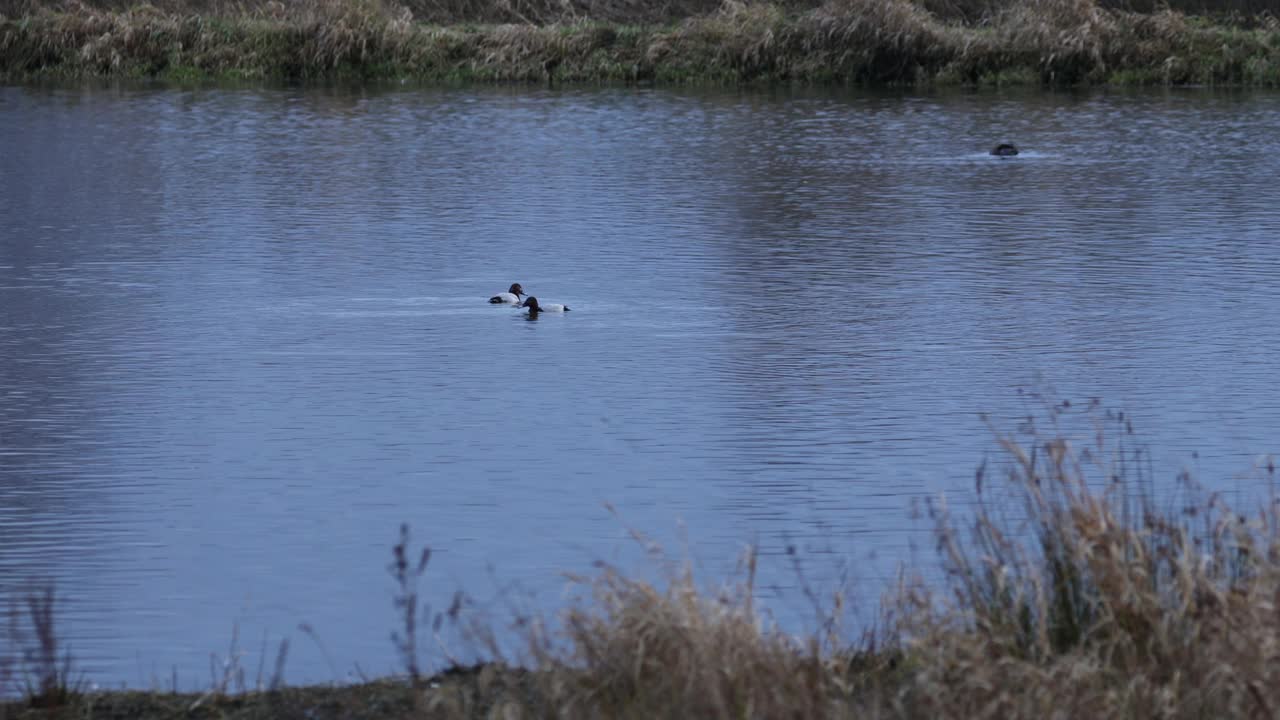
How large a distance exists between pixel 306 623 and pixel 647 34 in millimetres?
38451

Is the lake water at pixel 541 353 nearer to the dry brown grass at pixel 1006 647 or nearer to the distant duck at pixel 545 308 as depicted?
the distant duck at pixel 545 308

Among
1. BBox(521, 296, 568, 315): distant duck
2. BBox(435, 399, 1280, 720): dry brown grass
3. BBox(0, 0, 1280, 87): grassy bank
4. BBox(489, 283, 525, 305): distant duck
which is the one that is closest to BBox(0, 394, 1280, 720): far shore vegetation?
BBox(435, 399, 1280, 720): dry brown grass

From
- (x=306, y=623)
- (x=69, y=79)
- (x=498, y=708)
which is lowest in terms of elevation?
(x=69, y=79)

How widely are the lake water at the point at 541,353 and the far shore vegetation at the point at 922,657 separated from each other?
3.03ft

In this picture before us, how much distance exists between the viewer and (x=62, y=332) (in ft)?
50.1

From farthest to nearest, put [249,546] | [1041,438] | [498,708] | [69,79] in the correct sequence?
[69,79] < [1041,438] < [249,546] < [498,708]

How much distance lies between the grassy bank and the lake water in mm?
13562

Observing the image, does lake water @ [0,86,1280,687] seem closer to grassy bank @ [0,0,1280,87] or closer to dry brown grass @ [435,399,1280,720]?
dry brown grass @ [435,399,1280,720]

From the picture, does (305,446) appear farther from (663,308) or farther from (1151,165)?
(1151,165)

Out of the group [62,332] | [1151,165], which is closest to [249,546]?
[62,332]

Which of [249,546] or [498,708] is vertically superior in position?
[498,708]

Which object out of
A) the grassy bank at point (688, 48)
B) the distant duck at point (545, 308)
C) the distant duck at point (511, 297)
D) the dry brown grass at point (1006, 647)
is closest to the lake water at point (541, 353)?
the distant duck at point (511, 297)

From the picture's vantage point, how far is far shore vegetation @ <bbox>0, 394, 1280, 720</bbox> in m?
5.74

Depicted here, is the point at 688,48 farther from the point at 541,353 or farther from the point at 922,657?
the point at 922,657
